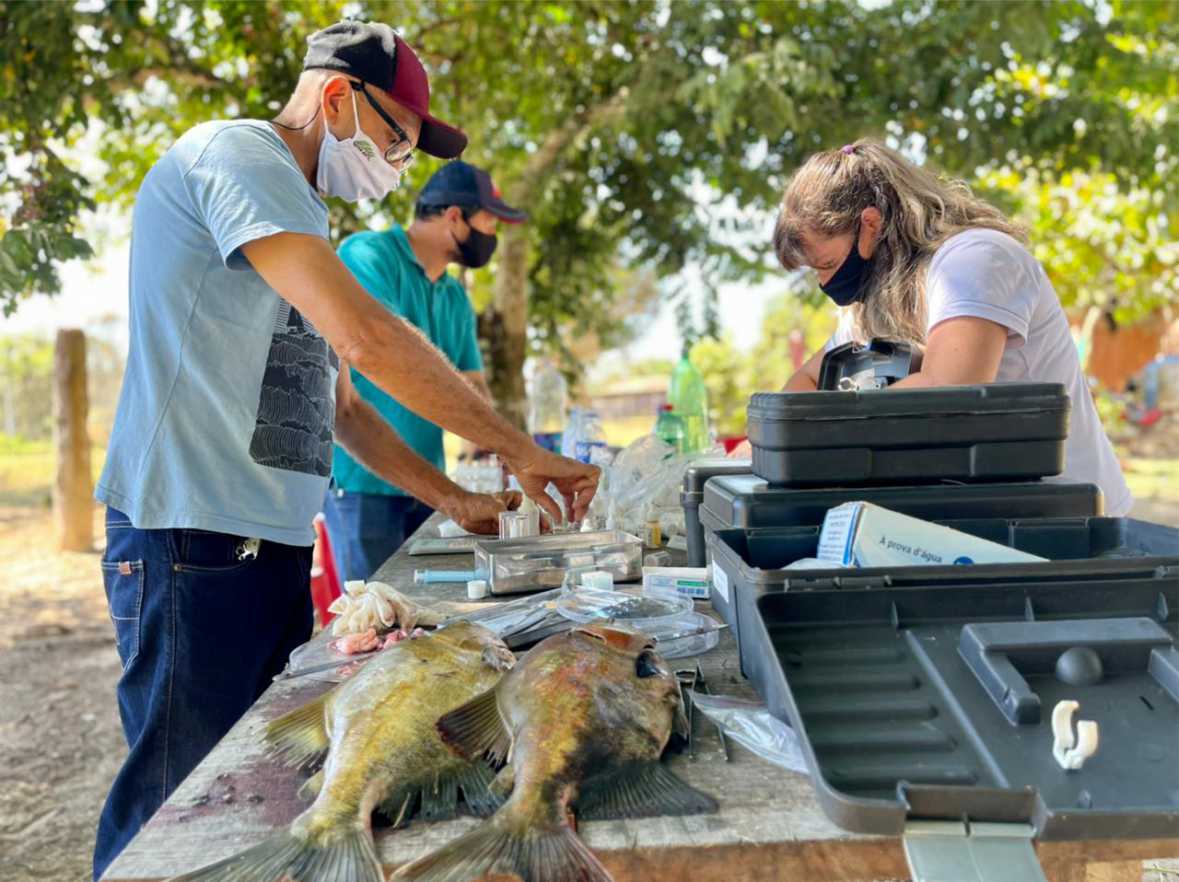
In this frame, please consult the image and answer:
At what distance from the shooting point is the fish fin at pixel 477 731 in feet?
3.95

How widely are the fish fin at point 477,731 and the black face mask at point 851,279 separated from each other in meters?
1.85

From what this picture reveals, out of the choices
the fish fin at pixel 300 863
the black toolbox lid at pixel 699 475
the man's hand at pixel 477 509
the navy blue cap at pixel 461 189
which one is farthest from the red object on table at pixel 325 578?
the fish fin at pixel 300 863

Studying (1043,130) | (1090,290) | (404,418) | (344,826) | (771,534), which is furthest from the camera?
(1090,290)

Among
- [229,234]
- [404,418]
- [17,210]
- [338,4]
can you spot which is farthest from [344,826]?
[338,4]

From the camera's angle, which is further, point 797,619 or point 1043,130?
point 1043,130

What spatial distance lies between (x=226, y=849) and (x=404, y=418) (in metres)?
3.24

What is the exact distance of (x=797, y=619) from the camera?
4.29 ft

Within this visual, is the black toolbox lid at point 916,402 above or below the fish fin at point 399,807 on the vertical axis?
above

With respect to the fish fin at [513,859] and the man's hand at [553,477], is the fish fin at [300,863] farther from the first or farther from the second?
the man's hand at [553,477]

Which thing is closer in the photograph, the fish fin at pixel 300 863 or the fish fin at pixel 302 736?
the fish fin at pixel 300 863

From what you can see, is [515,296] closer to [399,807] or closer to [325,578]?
[325,578]

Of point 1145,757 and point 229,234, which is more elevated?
point 229,234

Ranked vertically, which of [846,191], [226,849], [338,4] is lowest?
[226,849]

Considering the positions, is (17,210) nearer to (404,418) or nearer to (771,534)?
(404,418)
